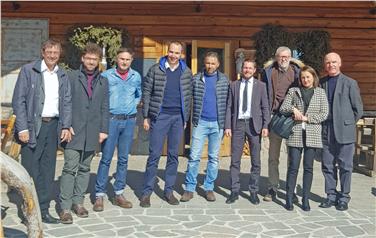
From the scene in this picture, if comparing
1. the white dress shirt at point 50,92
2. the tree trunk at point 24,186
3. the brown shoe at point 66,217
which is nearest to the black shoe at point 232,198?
the brown shoe at point 66,217

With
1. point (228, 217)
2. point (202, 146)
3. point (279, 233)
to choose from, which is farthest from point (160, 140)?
point (279, 233)

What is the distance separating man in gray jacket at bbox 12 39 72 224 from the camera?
4.39 meters

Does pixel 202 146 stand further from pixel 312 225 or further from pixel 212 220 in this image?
pixel 312 225

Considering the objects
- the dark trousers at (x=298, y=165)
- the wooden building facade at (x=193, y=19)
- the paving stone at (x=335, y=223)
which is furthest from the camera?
the wooden building facade at (x=193, y=19)

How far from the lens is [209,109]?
215 inches

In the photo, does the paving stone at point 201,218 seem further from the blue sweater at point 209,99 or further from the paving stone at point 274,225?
the blue sweater at point 209,99

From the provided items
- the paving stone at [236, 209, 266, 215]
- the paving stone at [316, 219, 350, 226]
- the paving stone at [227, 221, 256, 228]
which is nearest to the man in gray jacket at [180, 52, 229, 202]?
the paving stone at [236, 209, 266, 215]

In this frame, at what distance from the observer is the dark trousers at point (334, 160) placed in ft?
17.7

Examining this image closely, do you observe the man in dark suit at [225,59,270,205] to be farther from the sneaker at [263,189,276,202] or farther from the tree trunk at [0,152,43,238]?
the tree trunk at [0,152,43,238]

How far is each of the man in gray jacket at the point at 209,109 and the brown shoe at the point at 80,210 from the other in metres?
1.16

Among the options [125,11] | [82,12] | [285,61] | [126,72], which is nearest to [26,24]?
[82,12]

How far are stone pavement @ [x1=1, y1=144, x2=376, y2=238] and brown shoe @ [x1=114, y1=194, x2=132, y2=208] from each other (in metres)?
0.08

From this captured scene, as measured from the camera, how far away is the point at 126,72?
5.16m

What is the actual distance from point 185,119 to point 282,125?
1048mm
